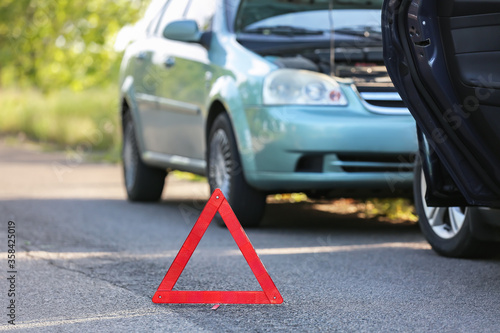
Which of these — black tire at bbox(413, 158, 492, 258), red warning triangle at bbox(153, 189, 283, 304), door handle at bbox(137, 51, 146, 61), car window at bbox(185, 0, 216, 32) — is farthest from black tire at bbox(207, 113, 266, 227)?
red warning triangle at bbox(153, 189, 283, 304)

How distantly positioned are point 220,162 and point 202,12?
1330 millimetres

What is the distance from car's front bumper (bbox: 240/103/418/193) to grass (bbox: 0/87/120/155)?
900cm

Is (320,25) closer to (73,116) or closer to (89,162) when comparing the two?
(89,162)

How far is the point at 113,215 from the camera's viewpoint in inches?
330

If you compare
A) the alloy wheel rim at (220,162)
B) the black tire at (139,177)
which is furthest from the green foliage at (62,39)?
the alloy wheel rim at (220,162)

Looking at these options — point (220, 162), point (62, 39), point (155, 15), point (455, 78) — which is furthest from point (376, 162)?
point (62, 39)

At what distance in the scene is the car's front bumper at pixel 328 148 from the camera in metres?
6.95

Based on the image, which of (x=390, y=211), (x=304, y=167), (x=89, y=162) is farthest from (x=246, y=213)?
(x=89, y=162)

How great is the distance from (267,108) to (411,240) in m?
1.27

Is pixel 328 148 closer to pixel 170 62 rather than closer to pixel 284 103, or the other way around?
pixel 284 103

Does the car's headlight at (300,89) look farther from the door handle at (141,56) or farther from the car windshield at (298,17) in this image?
the door handle at (141,56)

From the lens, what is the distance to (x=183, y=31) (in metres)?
7.75

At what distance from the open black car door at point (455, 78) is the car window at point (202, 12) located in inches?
132

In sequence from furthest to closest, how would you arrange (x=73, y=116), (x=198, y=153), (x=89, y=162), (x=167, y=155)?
(x=73, y=116)
(x=89, y=162)
(x=167, y=155)
(x=198, y=153)
